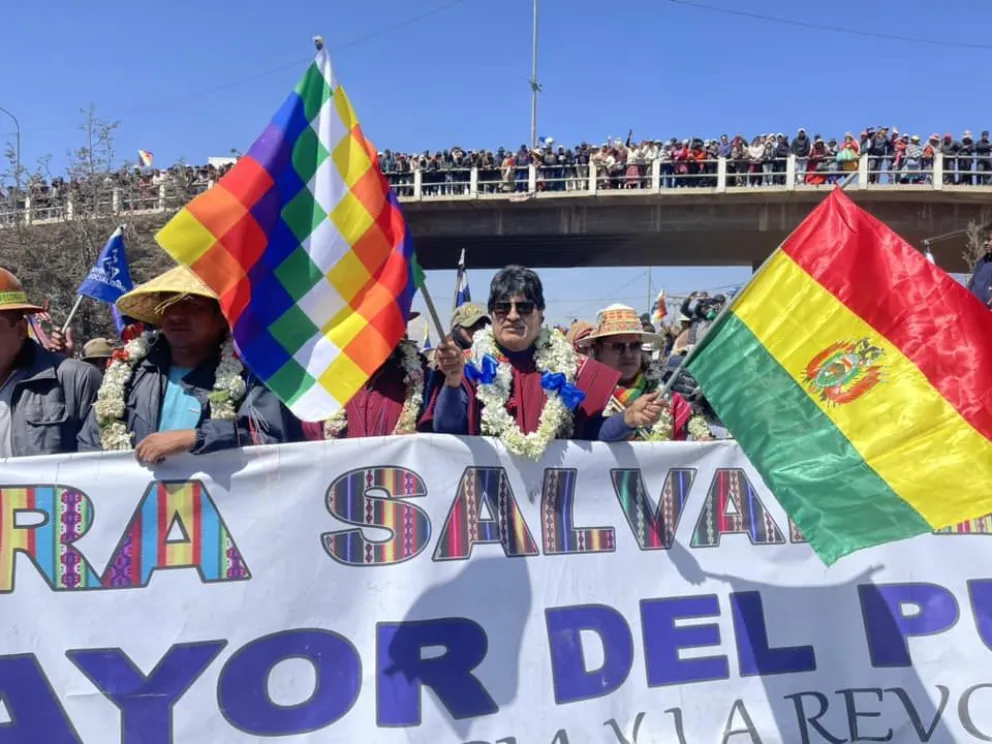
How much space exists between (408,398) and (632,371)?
113cm

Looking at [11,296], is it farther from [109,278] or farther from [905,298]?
[109,278]

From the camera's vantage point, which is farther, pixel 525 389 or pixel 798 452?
pixel 525 389

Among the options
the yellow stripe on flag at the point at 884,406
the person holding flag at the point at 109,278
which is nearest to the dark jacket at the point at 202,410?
the yellow stripe on flag at the point at 884,406

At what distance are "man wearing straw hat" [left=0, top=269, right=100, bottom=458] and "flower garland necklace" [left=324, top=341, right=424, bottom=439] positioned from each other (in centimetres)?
94

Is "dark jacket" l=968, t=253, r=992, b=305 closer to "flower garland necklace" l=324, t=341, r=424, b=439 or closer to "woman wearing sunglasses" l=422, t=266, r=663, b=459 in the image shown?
"woman wearing sunglasses" l=422, t=266, r=663, b=459

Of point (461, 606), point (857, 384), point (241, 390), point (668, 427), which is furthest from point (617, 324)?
point (241, 390)

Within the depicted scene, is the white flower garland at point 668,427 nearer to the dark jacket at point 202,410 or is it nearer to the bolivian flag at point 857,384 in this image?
the bolivian flag at point 857,384

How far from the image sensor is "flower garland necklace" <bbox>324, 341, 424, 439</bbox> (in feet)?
10.3

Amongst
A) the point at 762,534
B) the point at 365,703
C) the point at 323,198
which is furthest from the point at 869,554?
the point at 323,198

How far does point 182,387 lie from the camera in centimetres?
293

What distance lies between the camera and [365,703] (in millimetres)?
2625

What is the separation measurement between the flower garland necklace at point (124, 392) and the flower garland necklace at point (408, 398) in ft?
1.48

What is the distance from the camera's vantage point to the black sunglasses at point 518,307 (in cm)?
301

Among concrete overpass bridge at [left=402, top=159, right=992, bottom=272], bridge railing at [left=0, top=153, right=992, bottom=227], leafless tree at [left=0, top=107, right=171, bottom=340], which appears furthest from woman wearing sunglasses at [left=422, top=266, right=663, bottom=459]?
concrete overpass bridge at [left=402, top=159, right=992, bottom=272]
